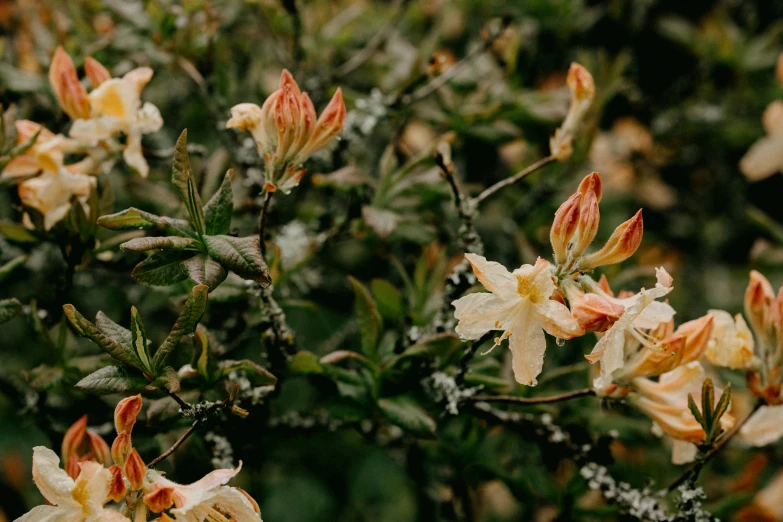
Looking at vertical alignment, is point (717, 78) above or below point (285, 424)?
above

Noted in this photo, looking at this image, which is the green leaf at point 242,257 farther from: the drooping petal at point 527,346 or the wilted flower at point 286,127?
the drooping petal at point 527,346

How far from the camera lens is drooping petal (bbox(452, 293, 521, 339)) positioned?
0.88 m

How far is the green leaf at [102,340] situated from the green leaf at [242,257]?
0.53ft

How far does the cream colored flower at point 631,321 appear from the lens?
829 millimetres

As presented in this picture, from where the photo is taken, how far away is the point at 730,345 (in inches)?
40.8

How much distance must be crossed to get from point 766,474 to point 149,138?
2.20 m

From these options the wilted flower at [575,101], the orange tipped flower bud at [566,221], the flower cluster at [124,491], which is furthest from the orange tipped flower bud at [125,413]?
the wilted flower at [575,101]

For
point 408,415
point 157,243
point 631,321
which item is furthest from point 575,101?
point 157,243

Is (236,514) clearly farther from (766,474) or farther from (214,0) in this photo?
(766,474)

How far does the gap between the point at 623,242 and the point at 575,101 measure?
35cm

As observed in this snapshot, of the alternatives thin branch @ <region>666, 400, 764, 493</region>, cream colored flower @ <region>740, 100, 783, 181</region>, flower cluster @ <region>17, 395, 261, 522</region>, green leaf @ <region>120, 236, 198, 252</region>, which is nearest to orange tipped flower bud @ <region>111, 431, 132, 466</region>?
flower cluster @ <region>17, 395, 261, 522</region>

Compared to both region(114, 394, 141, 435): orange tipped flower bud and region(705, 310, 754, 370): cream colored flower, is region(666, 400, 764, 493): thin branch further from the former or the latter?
region(114, 394, 141, 435): orange tipped flower bud

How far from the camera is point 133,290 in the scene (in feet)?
4.78

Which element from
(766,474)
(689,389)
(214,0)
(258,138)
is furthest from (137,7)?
(766,474)
